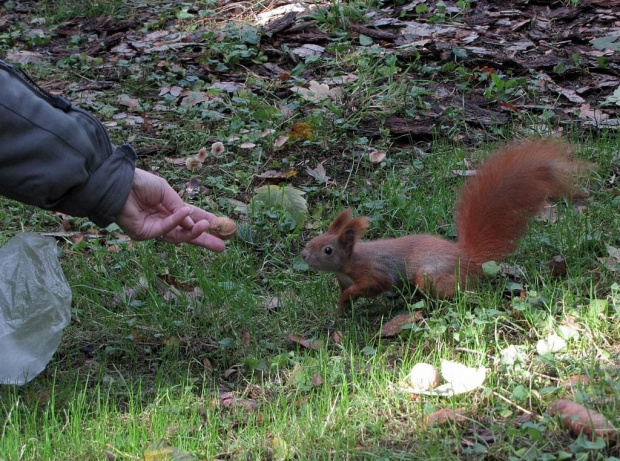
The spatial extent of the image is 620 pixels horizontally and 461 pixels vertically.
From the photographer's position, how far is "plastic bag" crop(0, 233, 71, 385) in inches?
110

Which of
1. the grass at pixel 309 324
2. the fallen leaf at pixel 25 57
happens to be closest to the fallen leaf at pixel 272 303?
the grass at pixel 309 324

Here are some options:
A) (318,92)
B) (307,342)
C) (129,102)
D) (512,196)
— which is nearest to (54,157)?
(307,342)

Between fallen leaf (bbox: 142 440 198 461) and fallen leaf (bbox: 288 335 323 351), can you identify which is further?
fallen leaf (bbox: 288 335 323 351)

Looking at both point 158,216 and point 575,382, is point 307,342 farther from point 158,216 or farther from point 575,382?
point 575,382

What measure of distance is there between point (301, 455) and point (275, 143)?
2.42 meters

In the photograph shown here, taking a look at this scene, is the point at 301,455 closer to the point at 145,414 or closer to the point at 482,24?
the point at 145,414

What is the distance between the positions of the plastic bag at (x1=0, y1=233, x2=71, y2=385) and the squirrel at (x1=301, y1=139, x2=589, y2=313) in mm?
906

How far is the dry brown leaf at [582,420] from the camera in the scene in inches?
77.5

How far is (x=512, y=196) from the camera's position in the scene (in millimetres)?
2908

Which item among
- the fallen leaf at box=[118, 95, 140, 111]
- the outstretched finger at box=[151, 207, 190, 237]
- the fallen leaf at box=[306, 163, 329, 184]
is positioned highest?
the outstretched finger at box=[151, 207, 190, 237]

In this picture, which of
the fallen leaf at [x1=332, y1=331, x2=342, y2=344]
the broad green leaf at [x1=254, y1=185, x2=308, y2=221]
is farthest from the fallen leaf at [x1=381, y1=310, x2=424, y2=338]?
the broad green leaf at [x1=254, y1=185, x2=308, y2=221]

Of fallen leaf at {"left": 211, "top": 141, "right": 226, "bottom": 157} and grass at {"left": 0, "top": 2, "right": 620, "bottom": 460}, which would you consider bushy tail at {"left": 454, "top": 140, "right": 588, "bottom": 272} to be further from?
fallen leaf at {"left": 211, "top": 141, "right": 226, "bottom": 157}

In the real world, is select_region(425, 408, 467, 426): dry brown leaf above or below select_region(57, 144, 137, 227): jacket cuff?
below

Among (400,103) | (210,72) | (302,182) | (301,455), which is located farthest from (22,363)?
(210,72)
